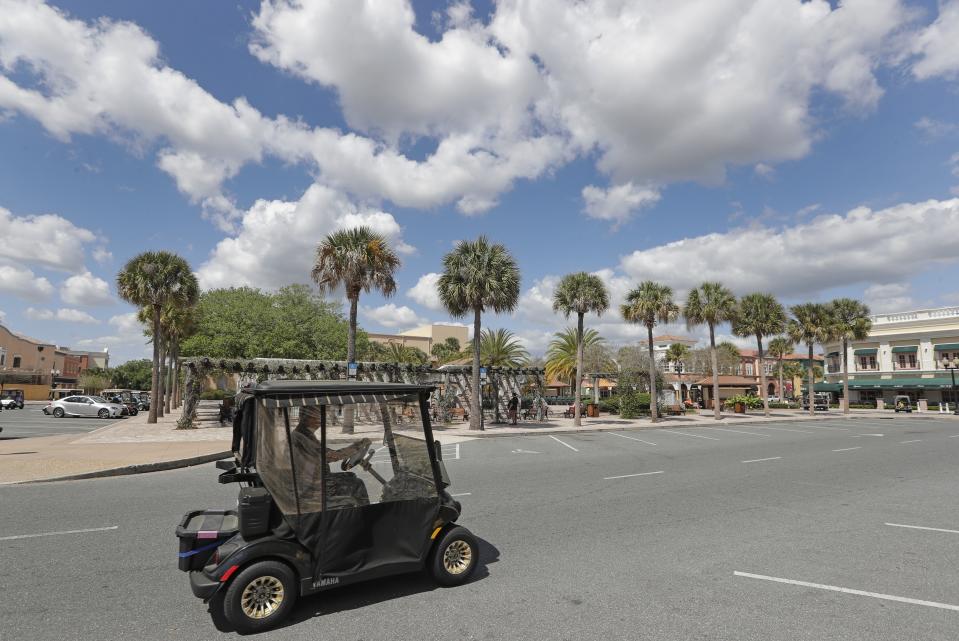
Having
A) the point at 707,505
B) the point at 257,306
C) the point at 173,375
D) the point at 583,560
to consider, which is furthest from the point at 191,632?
the point at 173,375

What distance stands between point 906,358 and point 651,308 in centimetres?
4300

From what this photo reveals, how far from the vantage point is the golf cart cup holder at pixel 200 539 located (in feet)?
13.8

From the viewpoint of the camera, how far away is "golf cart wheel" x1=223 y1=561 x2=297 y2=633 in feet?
13.1

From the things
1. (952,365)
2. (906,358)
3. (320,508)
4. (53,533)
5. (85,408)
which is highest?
(906,358)

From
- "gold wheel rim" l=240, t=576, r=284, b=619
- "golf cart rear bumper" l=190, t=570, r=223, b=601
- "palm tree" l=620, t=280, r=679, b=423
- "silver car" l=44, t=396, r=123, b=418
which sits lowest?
"silver car" l=44, t=396, r=123, b=418

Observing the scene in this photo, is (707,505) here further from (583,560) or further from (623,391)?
(623,391)

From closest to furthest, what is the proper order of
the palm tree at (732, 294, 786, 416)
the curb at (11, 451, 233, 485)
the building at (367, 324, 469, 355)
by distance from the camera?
the curb at (11, 451, 233, 485), the palm tree at (732, 294, 786, 416), the building at (367, 324, 469, 355)

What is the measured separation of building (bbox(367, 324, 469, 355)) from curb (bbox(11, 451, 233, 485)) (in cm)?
10778

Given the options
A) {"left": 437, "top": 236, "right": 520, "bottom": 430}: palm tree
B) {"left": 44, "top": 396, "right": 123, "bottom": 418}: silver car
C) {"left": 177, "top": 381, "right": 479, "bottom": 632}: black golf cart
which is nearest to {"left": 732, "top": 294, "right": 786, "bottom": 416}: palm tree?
{"left": 437, "top": 236, "right": 520, "bottom": 430}: palm tree

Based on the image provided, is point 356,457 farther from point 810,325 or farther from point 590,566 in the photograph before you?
point 810,325

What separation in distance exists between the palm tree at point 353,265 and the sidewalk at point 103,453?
23.4ft

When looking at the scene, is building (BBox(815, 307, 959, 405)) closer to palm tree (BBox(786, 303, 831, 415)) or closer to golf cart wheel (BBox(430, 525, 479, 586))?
palm tree (BBox(786, 303, 831, 415))

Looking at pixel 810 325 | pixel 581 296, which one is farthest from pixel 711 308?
pixel 810 325

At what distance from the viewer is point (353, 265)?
2172 cm
